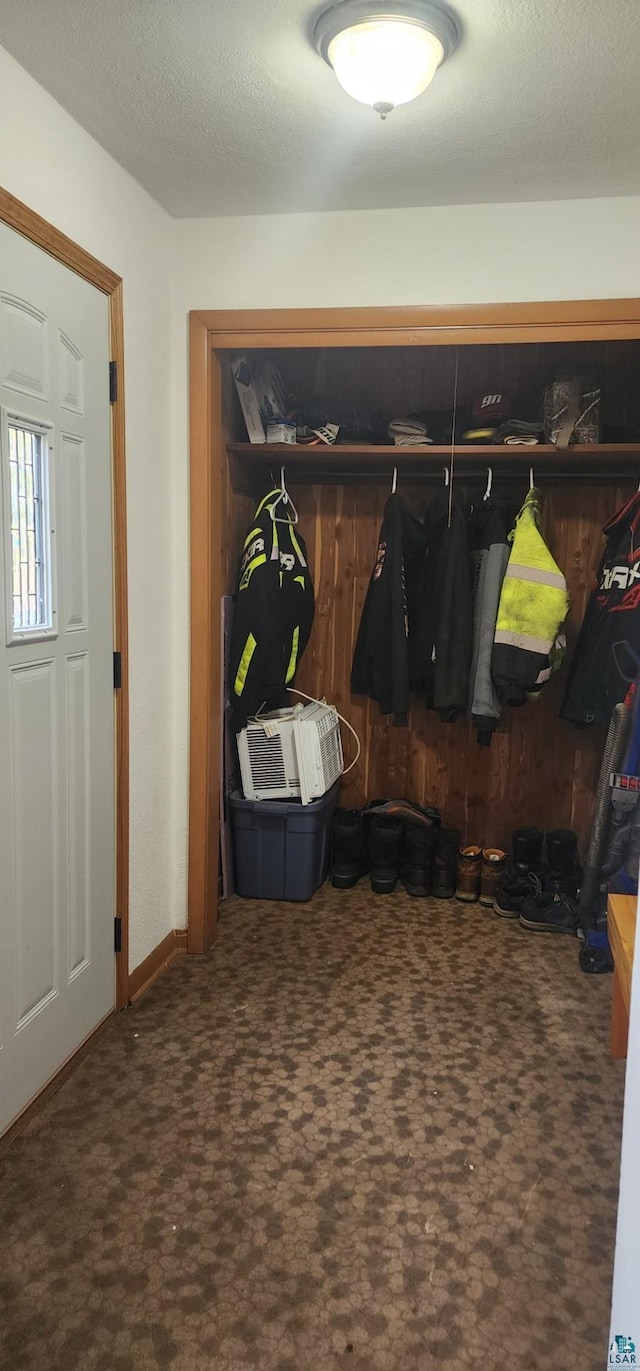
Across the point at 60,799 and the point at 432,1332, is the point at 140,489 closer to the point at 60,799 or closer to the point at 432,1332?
the point at 60,799

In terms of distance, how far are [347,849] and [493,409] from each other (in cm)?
185

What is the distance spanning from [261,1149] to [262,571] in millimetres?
1982

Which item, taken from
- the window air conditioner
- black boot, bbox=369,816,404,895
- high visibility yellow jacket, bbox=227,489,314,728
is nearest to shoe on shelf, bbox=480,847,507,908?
black boot, bbox=369,816,404,895

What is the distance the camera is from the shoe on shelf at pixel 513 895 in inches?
132

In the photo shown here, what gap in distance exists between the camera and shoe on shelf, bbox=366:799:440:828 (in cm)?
359

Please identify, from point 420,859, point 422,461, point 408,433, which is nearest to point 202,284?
point 408,433

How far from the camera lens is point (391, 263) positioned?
264 centimetres

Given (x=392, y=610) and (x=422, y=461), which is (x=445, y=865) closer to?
(x=392, y=610)

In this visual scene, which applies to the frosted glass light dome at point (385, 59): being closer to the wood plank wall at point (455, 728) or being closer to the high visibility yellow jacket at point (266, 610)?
the high visibility yellow jacket at point (266, 610)

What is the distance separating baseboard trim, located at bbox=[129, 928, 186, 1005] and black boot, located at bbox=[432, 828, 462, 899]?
3.61ft

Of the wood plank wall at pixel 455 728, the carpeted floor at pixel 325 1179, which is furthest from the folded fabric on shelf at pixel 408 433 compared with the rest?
the carpeted floor at pixel 325 1179

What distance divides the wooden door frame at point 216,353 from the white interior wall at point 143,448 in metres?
0.08

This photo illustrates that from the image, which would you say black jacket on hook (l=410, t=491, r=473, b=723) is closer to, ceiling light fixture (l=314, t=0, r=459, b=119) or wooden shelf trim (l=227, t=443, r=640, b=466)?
wooden shelf trim (l=227, t=443, r=640, b=466)

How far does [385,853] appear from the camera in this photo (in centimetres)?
354
